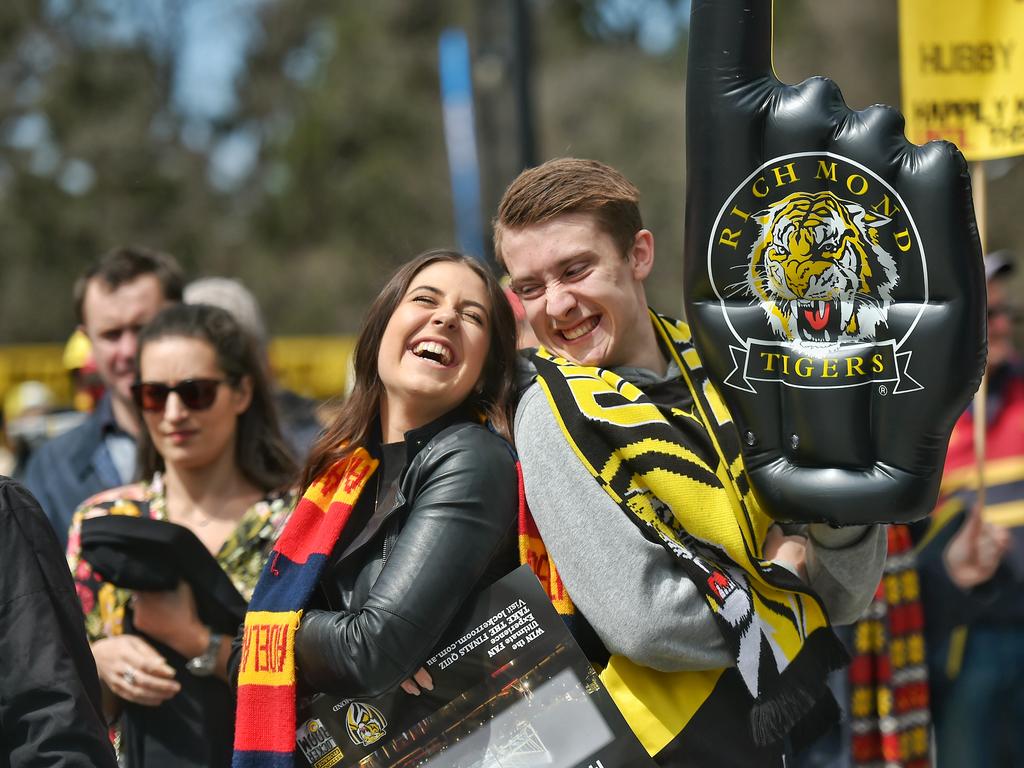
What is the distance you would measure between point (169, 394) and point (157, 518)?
30cm

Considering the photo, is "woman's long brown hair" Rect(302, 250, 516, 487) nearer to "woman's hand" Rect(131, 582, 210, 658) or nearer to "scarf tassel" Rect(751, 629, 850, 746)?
"woman's hand" Rect(131, 582, 210, 658)

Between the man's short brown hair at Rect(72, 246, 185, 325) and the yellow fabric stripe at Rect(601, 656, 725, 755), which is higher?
the man's short brown hair at Rect(72, 246, 185, 325)

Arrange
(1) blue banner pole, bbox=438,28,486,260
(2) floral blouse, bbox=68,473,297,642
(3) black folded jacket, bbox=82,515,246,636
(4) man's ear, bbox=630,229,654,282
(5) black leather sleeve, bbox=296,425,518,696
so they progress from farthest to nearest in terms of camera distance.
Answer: (1) blue banner pole, bbox=438,28,486,260 < (2) floral blouse, bbox=68,473,297,642 < (3) black folded jacket, bbox=82,515,246,636 < (4) man's ear, bbox=630,229,654,282 < (5) black leather sleeve, bbox=296,425,518,696

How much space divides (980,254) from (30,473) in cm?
297

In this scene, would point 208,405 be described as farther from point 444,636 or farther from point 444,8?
point 444,8

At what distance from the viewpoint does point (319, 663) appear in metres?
2.26

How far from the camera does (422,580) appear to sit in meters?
2.22

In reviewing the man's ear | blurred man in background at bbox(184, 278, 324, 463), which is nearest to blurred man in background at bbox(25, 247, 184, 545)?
blurred man in background at bbox(184, 278, 324, 463)

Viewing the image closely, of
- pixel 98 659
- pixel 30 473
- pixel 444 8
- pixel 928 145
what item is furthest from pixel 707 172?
pixel 444 8

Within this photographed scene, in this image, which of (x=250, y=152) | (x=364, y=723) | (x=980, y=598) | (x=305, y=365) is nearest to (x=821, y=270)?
(x=364, y=723)

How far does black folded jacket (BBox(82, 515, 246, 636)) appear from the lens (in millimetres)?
2775

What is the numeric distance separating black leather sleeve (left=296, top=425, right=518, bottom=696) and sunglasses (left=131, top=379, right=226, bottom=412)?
3.25 ft

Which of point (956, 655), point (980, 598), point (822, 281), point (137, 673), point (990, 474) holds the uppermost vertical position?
point (822, 281)

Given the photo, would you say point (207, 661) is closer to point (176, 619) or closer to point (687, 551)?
point (176, 619)
